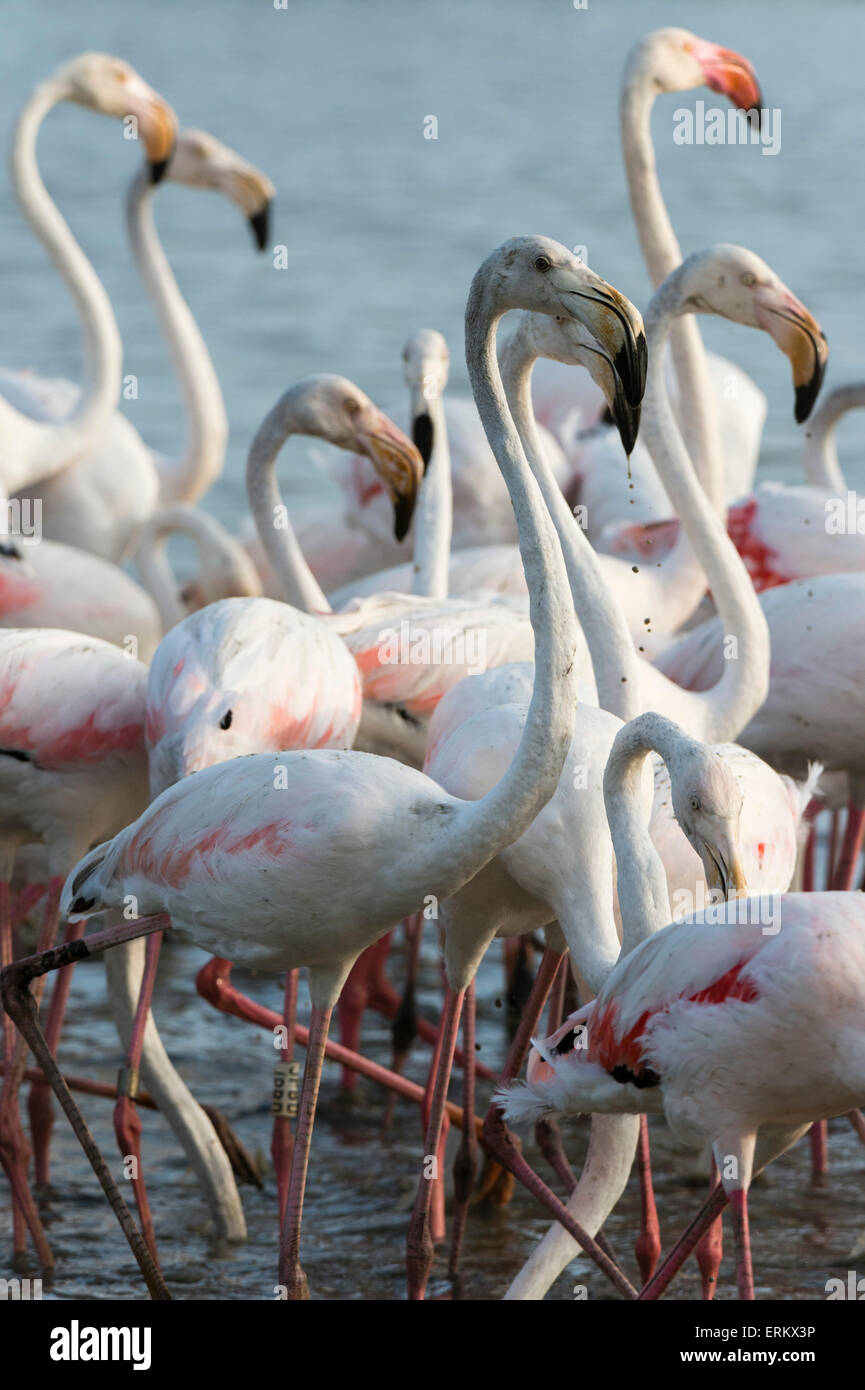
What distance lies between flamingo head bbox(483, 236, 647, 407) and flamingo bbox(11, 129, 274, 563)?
15.5 ft

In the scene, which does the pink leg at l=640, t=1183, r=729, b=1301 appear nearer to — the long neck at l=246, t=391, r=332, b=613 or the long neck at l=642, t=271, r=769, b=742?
the long neck at l=642, t=271, r=769, b=742

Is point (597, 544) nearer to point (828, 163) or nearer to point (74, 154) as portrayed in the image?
point (828, 163)

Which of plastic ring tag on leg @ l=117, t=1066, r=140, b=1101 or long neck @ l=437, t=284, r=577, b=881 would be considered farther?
plastic ring tag on leg @ l=117, t=1066, r=140, b=1101

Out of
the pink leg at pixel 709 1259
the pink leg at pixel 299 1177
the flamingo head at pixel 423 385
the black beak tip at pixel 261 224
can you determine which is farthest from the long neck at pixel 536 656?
the black beak tip at pixel 261 224

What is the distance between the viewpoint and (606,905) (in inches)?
165

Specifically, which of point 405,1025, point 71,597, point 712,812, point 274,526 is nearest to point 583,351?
point 712,812

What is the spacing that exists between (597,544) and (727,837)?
378 centimetres

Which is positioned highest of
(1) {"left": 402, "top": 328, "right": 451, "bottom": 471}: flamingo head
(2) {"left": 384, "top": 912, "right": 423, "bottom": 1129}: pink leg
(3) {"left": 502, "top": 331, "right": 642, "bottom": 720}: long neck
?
(1) {"left": 402, "top": 328, "right": 451, "bottom": 471}: flamingo head

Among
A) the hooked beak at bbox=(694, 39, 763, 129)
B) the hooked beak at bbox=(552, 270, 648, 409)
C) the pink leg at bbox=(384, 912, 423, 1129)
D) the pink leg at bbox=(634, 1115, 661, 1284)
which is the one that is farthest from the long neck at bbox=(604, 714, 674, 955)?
the hooked beak at bbox=(694, 39, 763, 129)

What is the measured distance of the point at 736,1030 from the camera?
3484 millimetres

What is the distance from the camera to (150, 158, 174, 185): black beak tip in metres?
8.45

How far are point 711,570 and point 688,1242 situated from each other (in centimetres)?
205

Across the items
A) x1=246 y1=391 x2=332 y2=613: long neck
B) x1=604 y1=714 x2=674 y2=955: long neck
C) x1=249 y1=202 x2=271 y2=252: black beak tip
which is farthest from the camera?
x1=249 y1=202 x2=271 y2=252: black beak tip

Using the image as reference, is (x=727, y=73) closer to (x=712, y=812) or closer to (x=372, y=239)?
(x=712, y=812)
